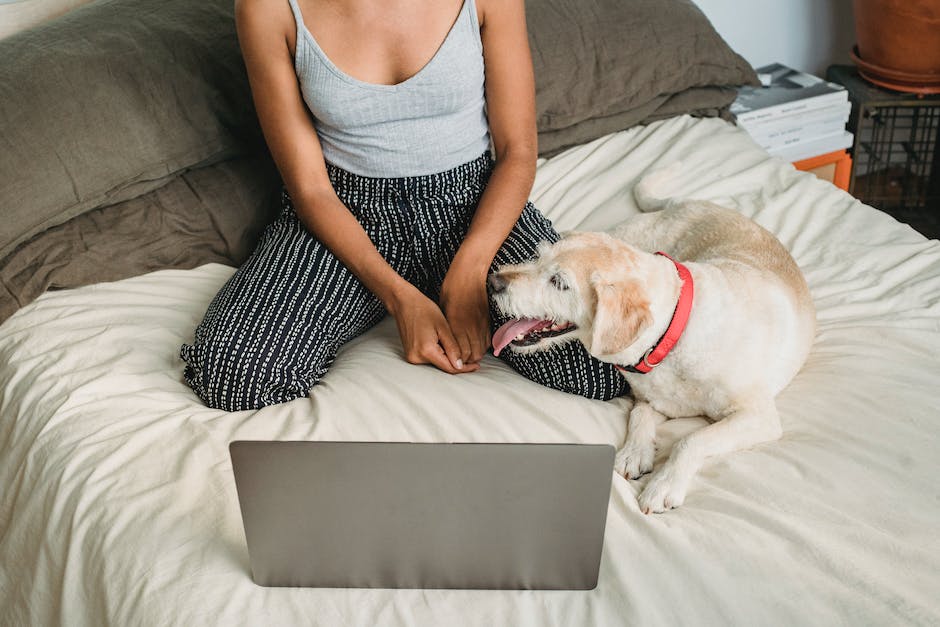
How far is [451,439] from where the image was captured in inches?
50.6

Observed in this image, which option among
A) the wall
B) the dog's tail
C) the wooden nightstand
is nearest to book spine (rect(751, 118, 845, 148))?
the wooden nightstand

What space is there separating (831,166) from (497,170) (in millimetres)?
1441

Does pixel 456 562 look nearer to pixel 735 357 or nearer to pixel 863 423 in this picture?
pixel 735 357

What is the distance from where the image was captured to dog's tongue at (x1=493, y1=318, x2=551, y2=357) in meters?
1.35

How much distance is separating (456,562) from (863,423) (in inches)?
27.1

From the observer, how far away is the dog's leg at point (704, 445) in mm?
1190

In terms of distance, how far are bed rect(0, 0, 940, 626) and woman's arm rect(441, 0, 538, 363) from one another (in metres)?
0.10

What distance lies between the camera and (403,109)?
155cm

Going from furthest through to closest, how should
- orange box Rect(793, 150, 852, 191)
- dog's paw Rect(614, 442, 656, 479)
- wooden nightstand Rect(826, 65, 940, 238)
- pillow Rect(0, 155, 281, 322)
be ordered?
1. wooden nightstand Rect(826, 65, 940, 238)
2. orange box Rect(793, 150, 852, 191)
3. pillow Rect(0, 155, 281, 322)
4. dog's paw Rect(614, 442, 656, 479)

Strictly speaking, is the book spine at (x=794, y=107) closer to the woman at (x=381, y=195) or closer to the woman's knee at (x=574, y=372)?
the woman at (x=381, y=195)

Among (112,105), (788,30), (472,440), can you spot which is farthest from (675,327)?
(788,30)

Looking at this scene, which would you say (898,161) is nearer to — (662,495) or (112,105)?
(662,495)

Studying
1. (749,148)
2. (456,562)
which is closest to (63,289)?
(456,562)

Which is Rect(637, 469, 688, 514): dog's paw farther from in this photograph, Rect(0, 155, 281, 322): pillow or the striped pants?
Rect(0, 155, 281, 322): pillow
